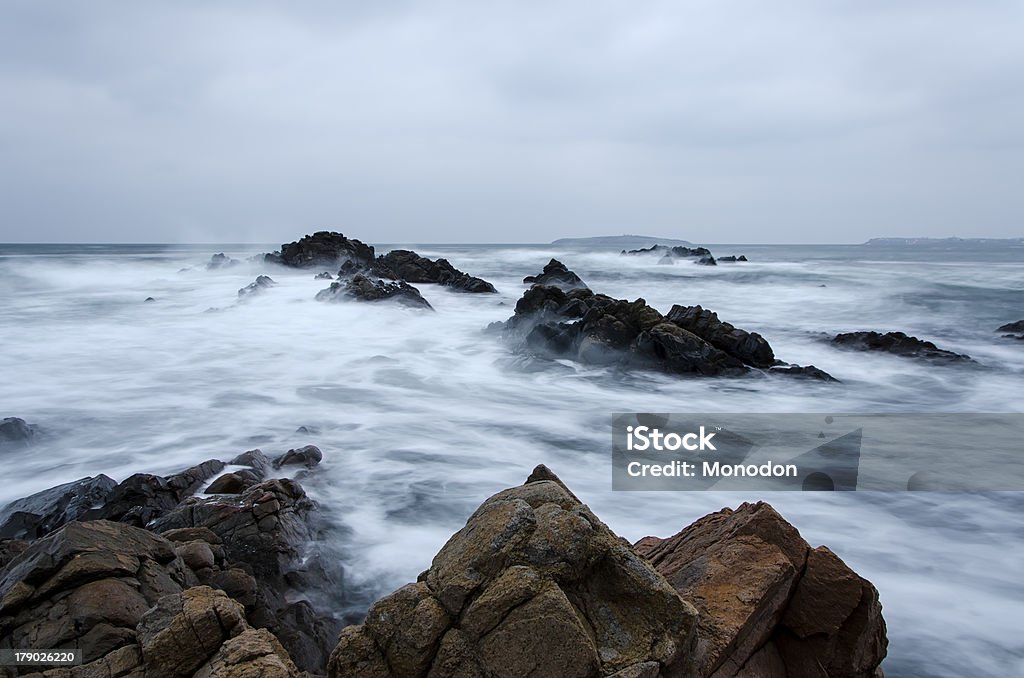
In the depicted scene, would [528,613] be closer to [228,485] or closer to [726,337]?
[228,485]

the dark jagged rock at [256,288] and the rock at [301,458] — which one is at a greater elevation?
the dark jagged rock at [256,288]

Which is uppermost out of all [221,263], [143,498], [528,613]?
[221,263]

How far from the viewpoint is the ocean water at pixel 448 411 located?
6.17m

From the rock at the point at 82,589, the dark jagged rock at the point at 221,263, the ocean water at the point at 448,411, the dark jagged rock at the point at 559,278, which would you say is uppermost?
the dark jagged rock at the point at 221,263

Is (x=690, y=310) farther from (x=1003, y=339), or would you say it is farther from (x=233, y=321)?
(x=233, y=321)

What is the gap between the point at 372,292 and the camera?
23.8 m

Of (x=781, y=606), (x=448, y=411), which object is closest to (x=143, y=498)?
(x=781, y=606)

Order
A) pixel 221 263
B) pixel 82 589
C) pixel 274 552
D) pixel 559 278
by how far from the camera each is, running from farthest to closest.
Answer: pixel 221 263 → pixel 559 278 → pixel 274 552 → pixel 82 589

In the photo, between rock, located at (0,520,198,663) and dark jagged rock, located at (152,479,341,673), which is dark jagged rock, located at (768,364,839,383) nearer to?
dark jagged rock, located at (152,479,341,673)

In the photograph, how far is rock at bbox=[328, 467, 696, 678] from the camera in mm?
2646

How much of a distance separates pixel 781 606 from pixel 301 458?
613cm

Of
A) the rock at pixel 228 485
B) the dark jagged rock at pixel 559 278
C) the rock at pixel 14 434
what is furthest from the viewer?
the dark jagged rock at pixel 559 278

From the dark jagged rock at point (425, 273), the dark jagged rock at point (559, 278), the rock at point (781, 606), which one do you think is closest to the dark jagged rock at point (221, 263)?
the dark jagged rock at point (425, 273)

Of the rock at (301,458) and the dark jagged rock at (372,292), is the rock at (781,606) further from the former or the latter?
the dark jagged rock at (372,292)
